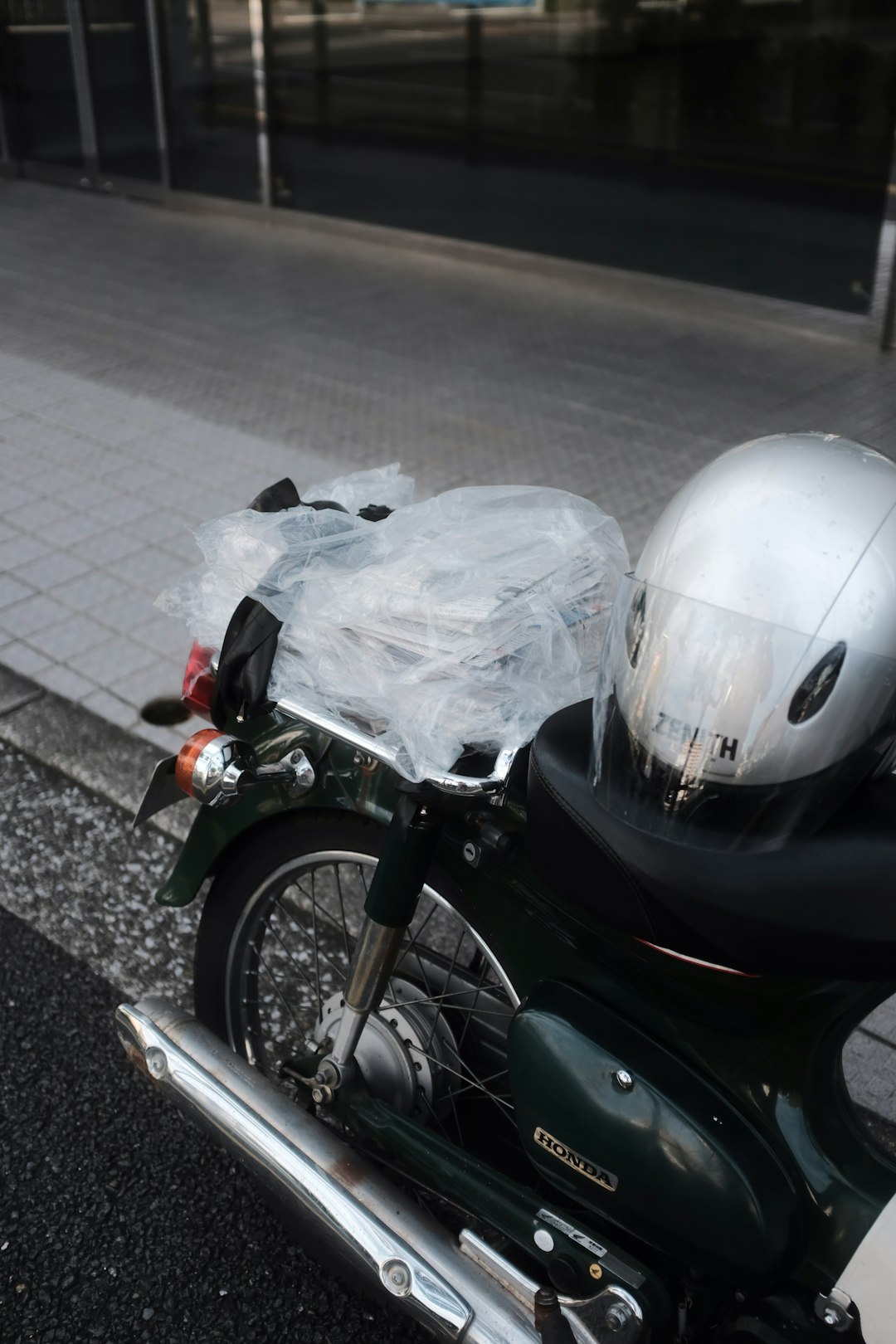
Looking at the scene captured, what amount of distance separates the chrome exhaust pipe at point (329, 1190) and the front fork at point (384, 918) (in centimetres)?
10

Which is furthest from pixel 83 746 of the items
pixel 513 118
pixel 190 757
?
pixel 513 118

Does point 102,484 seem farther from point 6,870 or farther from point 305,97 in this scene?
point 305,97

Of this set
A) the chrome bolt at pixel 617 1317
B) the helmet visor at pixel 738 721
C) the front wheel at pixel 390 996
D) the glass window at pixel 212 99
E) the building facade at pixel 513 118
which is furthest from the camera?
the glass window at pixel 212 99

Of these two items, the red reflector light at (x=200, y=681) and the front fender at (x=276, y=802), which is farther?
the red reflector light at (x=200, y=681)

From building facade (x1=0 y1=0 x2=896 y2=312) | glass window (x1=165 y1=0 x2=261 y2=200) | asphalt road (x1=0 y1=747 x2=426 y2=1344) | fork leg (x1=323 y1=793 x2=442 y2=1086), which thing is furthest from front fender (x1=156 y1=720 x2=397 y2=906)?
glass window (x1=165 y1=0 x2=261 y2=200)

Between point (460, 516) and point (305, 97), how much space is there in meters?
8.45

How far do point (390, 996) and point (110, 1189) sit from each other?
632 mm

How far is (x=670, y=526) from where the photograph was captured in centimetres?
145

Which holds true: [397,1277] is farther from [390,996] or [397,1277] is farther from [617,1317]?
[390,996]

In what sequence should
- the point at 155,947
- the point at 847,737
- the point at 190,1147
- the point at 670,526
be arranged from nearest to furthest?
the point at 847,737, the point at 670,526, the point at 190,1147, the point at 155,947

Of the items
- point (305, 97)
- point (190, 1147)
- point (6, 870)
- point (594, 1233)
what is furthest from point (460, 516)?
point (305, 97)

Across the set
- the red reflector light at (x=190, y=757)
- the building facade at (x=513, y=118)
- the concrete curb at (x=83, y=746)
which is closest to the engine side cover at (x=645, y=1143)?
the red reflector light at (x=190, y=757)

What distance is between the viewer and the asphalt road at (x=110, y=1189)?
2.02 m

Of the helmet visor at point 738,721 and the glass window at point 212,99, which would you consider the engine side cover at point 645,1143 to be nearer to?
the helmet visor at point 738,721
